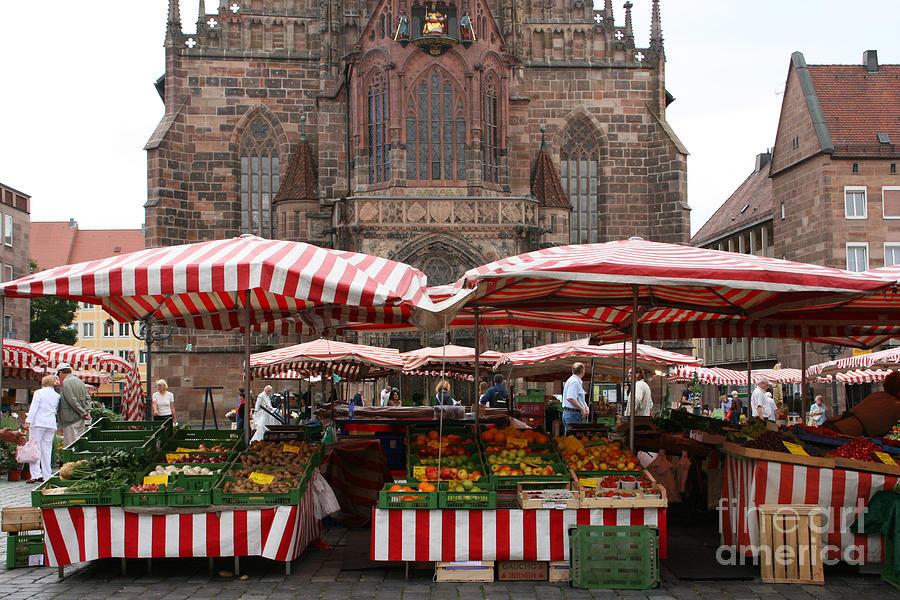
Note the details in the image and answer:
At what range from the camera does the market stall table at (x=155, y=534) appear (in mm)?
8484

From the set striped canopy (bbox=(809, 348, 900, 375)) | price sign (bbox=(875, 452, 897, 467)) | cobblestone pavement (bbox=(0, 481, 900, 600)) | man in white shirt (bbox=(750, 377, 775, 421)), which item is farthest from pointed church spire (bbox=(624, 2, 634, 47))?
cobblestone pavement (bbox=(0, 481, 900, 600))

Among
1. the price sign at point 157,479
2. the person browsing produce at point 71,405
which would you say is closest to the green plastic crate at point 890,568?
the price sign at point 157,479

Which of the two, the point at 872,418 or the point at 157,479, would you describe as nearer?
the point at 157,479

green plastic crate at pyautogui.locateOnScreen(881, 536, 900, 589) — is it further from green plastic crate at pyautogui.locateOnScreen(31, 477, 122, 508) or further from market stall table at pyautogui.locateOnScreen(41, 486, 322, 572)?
green plastic crate at pyautogui.locateOnScreen(31, 477, 122, 508)

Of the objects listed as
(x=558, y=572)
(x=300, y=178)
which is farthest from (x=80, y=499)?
(x=300, y=178)

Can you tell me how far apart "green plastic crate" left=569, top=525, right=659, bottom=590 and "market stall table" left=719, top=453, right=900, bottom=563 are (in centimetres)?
114

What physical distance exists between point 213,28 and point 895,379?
95.3ft

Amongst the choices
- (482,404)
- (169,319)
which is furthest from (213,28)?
(169,319)

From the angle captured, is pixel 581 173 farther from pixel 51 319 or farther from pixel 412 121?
pixel 51 319

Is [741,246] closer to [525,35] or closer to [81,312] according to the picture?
[525,35]

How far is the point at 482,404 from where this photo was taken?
18.2 m

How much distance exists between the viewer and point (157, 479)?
28.7ft

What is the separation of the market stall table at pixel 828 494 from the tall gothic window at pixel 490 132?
932 inches

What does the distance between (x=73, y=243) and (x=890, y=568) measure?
77.8 meters
